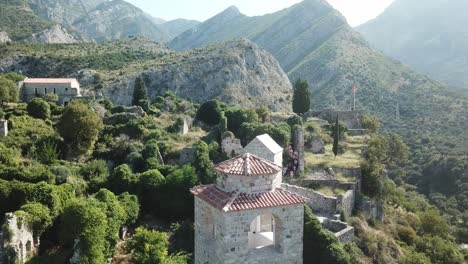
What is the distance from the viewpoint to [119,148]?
1319 inches

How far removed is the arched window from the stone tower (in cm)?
45

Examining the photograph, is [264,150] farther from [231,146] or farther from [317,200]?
[231,146]

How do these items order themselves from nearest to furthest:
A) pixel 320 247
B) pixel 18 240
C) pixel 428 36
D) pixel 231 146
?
pixel 18 240 < pixel 320 247 < pixel 231 146 < pixel 428 36

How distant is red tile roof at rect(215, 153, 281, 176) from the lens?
476 inches

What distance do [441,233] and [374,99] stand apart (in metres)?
49.8

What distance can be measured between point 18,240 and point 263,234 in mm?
11437

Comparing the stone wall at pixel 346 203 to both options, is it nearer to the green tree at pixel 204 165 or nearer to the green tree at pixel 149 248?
the green tree at pixel 204 165

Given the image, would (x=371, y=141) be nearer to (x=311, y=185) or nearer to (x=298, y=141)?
(x=298, y=141)

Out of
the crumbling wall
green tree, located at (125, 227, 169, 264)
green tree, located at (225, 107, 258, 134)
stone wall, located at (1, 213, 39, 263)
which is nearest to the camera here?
stone wall, located at (1, 213, 39, 263)

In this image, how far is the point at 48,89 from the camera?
159 feet

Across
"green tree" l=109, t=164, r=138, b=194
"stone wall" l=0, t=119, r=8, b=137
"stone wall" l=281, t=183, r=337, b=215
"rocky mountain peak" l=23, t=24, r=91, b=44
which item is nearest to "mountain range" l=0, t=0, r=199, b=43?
"rocky mountain peak" l=23, t=24, r=91, b=44

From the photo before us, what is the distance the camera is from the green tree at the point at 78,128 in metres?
31.9

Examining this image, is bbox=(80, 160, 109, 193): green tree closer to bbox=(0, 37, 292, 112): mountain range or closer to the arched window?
the arched window

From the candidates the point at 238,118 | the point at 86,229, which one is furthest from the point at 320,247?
the point at 238,118
